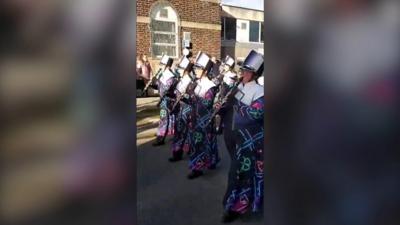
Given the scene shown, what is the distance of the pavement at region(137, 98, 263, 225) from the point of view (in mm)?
3900

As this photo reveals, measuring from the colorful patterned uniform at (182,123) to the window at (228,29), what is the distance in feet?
44.0

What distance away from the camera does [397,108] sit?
99cm

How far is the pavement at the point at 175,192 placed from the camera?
3.90m

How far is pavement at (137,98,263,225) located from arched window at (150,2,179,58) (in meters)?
9.14

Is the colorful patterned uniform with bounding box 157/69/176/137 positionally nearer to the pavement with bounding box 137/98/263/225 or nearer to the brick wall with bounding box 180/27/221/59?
the pavement with bounding box 137/98/263/225

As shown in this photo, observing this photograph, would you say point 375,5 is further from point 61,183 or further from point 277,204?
point 61,183

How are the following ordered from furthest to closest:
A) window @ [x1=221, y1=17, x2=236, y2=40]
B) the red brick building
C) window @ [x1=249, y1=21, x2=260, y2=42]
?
1. window @ [x1=249, y1=21, x2=260, y2=42]
2. window @ [x1=221, y1=17, x2=236, y2=40]
3. the red brick building

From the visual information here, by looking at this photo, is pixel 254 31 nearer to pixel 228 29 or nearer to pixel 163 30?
pixel 228 29

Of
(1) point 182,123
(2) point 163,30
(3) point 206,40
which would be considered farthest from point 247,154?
(3) point 206,40

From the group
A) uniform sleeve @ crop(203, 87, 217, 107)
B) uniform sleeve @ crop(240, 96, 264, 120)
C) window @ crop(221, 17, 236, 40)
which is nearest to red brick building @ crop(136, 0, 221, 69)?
window @ crop(221, 17, 236, 40)

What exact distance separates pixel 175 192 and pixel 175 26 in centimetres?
1214

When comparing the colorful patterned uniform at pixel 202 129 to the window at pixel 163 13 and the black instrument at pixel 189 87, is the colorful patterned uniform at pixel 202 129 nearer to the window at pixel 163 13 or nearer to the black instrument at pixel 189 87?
the black instrument at pixel 189 87

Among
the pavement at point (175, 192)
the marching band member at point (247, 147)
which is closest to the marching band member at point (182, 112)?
the pavement at point (175, 192)

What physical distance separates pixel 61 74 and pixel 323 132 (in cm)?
65
